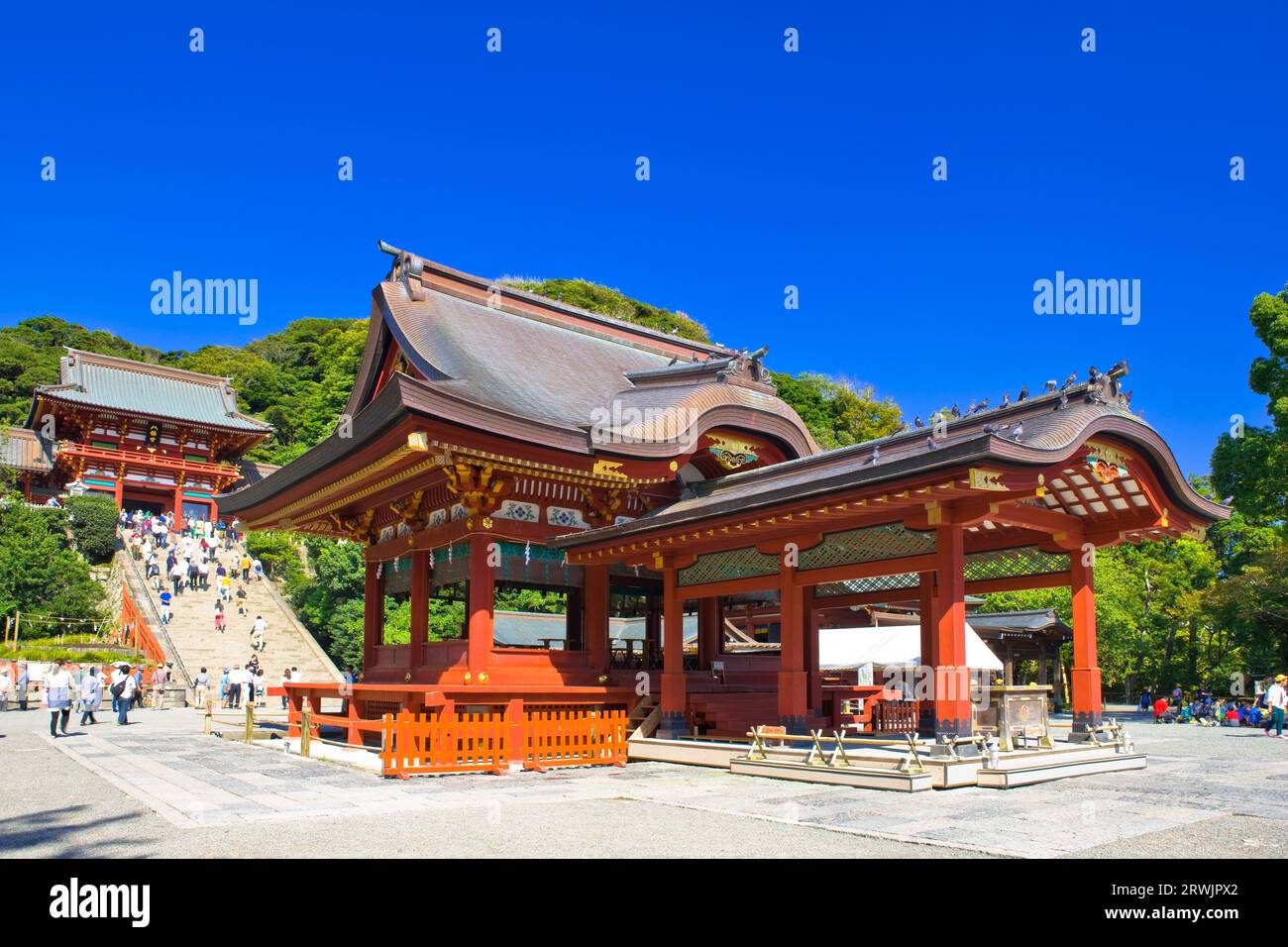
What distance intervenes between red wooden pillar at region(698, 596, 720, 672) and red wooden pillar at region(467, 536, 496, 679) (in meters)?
4.43

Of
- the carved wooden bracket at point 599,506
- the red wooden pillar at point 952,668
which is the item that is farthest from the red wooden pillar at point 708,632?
the red wooden pillar at point 952,668

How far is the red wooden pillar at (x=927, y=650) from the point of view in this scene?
610 inches

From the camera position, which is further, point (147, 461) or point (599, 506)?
point (147, 461)

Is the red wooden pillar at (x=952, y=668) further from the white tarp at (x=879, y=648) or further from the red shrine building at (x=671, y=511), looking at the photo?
the white tarp at (x=879, y=648)

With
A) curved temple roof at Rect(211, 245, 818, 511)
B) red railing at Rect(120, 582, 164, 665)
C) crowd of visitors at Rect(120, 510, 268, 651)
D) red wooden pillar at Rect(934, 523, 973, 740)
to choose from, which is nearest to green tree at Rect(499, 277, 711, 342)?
crowd of visitors at Rect(120, 510, 268, 651)

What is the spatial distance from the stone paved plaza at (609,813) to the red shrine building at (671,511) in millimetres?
2077

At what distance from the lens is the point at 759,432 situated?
1789 cm

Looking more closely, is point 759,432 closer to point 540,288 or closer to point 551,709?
point 551,709

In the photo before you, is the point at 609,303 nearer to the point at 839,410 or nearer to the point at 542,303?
the point at 839,410

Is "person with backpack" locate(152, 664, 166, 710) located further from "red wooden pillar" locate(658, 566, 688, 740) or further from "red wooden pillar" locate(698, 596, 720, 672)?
"red wooden pillar" locate(658, 566, 688, 740)

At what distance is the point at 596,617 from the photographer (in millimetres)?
17422

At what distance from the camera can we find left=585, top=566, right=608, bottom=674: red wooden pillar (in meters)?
17.3

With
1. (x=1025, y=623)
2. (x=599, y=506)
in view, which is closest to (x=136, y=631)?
(x=599, y=506)

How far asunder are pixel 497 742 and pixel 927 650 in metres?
8.27
